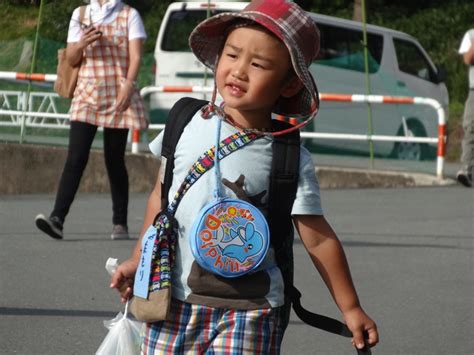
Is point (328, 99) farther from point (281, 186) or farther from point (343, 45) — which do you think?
point (281, 186)

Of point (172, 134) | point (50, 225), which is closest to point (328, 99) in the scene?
point (50, 225)

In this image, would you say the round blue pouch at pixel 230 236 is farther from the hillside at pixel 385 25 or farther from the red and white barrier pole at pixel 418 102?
the red and white barrier pole at pixel 418 102

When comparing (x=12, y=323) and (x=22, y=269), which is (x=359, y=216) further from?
(x=12, y=323)

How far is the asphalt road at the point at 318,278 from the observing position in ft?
21.0

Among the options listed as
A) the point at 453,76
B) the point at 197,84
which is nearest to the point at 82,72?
the point at 197,84

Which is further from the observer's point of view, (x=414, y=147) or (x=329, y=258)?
(x=414, y=147)

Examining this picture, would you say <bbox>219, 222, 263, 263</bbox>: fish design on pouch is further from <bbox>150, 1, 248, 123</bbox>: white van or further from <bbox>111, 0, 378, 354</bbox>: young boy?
<bbox>150, 1, 248, 123</bbox>: white van

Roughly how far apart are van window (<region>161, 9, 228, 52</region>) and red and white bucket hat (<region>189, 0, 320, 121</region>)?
539 inches

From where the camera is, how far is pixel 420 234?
421 inches

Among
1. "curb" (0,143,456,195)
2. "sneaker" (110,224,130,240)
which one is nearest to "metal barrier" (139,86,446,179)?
"curb" (0,143,456,195)

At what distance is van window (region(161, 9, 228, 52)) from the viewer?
17.7 metres

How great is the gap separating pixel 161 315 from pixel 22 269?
467 cm

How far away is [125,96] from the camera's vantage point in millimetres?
9109

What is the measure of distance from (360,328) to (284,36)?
797mm
